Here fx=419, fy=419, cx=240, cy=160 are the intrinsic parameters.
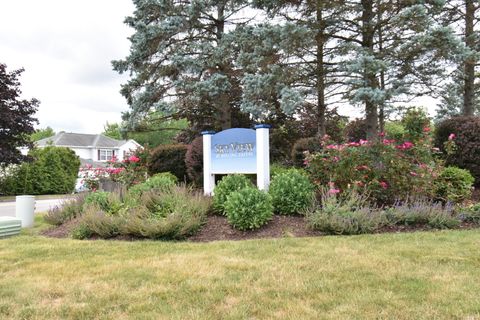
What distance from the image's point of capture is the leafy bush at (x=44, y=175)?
72.8 ft

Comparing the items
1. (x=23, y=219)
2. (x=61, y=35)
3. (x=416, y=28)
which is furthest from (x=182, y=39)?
(x=23, y=219)

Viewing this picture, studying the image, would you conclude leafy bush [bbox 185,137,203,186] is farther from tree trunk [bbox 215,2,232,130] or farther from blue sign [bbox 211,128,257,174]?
blue sign [bbox 211,128,257,174]

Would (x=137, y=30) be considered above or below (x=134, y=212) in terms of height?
above

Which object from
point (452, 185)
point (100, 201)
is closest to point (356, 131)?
point (452, 185)

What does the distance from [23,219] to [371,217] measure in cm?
676

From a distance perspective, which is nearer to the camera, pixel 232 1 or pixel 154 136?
pixel 232 1

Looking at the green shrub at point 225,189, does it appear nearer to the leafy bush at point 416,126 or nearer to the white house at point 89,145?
the leafy bush at point 416,126

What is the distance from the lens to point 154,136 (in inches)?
2106

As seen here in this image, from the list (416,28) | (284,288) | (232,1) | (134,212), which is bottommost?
(284,288)

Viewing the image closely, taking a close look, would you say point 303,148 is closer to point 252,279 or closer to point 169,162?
point 169,162

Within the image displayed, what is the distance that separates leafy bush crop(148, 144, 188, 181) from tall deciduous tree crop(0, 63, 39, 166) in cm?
818

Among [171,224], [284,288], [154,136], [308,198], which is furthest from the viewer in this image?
[154,136]

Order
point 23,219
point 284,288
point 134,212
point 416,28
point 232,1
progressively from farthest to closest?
point 232,1 < point 416,28 < point 23,219 < point 134,212 < point 284,288

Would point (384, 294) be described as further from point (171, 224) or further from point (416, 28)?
point (416, 28)
